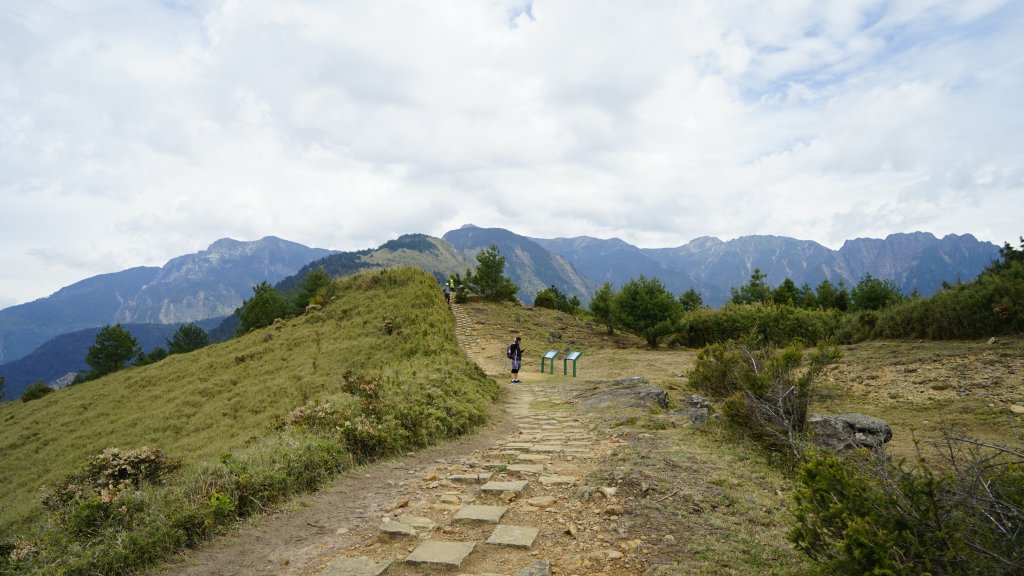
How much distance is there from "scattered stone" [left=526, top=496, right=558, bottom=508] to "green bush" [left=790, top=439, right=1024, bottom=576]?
8.48ft

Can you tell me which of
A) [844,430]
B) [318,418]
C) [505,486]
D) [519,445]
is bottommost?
[519,445]

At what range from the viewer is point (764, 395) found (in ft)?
25.0

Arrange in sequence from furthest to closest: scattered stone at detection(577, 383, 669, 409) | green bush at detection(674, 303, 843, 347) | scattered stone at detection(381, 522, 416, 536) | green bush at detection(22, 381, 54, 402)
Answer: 1. green bush at detection(22, 381, 54, 402)
2. green bush at detection(674, 303, 843, 347)
3. scattered stone at detection(577, 383, 669, 409)
4. scattered stone at detection(381, 522, 416, 536)

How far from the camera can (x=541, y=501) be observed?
521 centimetres

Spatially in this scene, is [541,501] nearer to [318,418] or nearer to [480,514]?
[480,514]

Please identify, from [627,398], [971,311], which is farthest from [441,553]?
[971,311]

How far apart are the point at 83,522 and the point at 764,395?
8583mm

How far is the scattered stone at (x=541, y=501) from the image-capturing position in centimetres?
513

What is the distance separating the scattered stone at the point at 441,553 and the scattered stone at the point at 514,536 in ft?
0.73

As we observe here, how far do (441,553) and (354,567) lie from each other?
0.70 meters

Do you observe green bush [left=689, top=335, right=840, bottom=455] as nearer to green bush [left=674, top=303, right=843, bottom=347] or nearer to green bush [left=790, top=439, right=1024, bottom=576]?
green bush [left=790, top=439, right=1024, bottom=576]

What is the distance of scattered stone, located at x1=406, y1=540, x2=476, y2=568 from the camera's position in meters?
3.93

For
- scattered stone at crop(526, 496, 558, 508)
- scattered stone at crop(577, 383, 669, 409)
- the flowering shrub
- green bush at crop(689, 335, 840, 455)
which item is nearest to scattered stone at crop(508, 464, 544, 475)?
scattered stone at crop(526, 496, 558, 508)

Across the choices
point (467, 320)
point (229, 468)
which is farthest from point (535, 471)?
point (467, 320)
